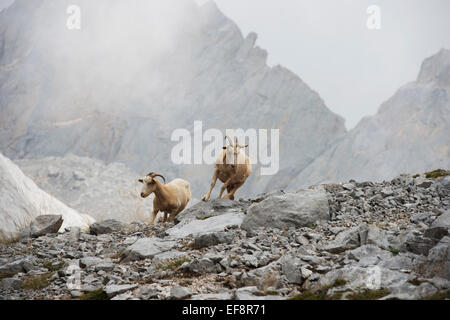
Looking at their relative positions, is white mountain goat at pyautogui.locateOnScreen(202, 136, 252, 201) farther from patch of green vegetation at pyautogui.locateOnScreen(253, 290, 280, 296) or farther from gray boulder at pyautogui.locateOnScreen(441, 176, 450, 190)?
patch of green vegetation at pyautogui.locateOnScreen(253, 290, 280, 296)

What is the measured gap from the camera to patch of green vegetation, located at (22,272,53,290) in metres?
6.30

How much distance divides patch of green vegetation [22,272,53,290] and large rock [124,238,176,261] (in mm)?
1359

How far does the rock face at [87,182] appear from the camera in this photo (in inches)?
1870

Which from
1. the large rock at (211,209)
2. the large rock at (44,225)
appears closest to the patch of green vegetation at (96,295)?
the large rock at (211,209)

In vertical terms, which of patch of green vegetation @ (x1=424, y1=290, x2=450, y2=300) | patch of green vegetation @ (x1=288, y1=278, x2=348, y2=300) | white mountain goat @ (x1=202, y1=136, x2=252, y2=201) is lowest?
patch of green vegetation @ (x1=288, y1=278, x2=348, y2=300)

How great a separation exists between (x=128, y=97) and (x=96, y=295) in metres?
64.1

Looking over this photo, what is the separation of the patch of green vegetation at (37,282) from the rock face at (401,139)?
48138 mm

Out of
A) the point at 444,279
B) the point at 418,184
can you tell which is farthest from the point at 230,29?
the point at 444,279

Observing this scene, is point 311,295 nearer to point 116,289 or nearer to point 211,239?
point 116,289

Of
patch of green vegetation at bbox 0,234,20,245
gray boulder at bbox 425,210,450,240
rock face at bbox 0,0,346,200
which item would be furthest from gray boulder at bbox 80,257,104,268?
rock face at bbox 0,0,346,200

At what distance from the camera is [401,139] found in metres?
52.8
